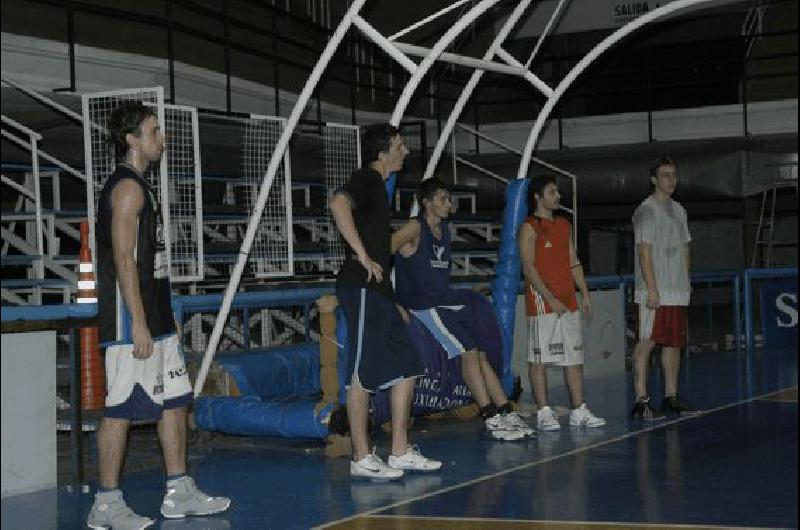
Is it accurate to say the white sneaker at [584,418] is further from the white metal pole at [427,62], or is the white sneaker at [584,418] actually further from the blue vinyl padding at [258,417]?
the white metal pole at [427,62]

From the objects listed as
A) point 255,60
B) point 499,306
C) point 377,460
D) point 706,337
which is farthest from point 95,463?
point 706,337

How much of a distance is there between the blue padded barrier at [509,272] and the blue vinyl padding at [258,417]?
2.05 metres

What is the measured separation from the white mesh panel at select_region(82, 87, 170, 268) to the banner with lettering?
2.02 metres

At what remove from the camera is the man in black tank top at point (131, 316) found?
6102mm

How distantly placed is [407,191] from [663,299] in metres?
7.92

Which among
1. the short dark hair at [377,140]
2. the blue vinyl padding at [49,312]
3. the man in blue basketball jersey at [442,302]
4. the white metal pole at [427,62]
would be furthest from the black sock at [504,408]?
the blue vinyl padding at [49,312]

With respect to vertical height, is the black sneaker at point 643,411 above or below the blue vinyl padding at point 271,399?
below

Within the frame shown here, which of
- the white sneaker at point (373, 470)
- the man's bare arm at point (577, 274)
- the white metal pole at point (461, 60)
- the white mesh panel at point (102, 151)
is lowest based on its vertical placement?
the white sneaker at point (373, 470)

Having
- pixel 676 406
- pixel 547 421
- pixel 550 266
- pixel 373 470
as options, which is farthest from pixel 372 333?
pixel 676 406

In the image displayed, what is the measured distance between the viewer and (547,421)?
31.0 feet

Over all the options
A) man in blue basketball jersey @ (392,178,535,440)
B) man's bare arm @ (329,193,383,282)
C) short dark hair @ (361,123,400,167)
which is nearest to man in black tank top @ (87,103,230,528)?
man's bare arm @ (329,193,383,282)

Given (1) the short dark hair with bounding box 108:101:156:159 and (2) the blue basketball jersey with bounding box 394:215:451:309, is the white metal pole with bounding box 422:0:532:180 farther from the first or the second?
(1) the short dark hair with bounding box 108:101:156:159

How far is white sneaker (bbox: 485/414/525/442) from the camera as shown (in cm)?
887

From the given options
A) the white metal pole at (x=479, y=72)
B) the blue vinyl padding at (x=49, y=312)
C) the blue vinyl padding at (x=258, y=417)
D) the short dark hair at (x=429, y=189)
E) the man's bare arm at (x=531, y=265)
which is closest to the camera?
the blue vinyl padding at (x=49, y=312)
